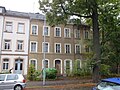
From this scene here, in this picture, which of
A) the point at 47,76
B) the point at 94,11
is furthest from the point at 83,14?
the point at 47,76

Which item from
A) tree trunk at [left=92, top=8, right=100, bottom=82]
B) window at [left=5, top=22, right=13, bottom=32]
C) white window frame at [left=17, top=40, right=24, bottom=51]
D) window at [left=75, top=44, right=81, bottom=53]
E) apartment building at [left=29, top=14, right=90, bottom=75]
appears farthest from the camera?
window at [left=75, top=44, right=81, bottom=53]

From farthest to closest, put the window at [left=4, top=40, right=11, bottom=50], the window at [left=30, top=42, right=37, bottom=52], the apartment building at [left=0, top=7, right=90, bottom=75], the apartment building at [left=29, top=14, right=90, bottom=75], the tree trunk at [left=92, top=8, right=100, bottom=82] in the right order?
the apartment building at [left=29, top=14, right=90, bottom=75] < the window at [left=30, top=42, right=37, bottom=52] < the apartment building at [left=0, top=7, right=90, bottom=75] < the window at [left=4, top=40, right=11, bottom=50] < the tree trunk at [left=92, top=8, right=100, bottom=82]

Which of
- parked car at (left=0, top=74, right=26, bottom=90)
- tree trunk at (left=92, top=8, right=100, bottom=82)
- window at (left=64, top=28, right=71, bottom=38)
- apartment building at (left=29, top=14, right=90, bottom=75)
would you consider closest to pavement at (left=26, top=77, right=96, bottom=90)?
tree trunk at (left=92, top=8, right=100, bottom=82)

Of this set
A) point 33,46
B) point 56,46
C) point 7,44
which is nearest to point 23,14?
point 33,46

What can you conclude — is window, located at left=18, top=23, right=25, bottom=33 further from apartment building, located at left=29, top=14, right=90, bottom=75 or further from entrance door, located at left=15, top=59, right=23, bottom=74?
entrance door, located at left=15, top=59, right=23, bottom=74

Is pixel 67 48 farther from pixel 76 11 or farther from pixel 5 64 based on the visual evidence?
pixel 76 11

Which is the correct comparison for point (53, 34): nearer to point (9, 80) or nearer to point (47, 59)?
point (47, 59)

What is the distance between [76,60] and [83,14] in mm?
16206

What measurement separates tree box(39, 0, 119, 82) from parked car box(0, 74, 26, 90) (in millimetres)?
8808

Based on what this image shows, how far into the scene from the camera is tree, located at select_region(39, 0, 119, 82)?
890 inches

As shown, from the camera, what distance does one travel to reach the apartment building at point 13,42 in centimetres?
3497

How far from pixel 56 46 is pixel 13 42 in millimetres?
8328

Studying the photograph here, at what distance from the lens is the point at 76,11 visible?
23.4m

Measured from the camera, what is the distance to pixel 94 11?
76.9ft
